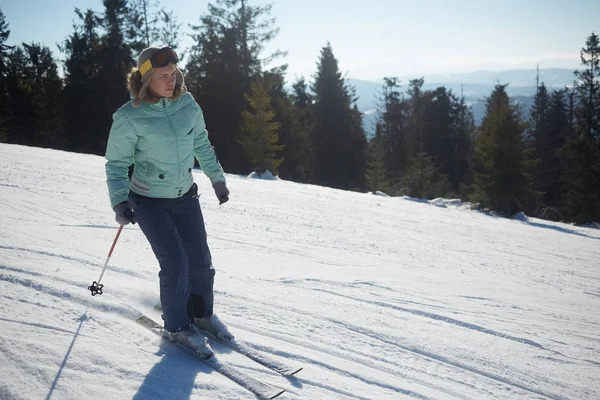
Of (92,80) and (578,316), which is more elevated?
(92,80)

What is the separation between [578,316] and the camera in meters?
5.11

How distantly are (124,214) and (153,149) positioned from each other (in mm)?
521

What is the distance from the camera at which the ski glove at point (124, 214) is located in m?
2.74

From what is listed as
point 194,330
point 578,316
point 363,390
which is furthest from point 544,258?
point 194,330

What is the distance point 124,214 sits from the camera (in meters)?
2.75

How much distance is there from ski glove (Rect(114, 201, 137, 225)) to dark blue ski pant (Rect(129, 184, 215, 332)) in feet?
0.53

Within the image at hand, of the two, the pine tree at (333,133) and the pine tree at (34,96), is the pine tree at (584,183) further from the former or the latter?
the pine tree at (34,96)

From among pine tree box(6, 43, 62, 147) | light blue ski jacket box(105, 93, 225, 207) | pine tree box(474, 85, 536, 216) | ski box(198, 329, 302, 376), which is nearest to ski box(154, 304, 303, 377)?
ski box(198, 329, 302, 376)

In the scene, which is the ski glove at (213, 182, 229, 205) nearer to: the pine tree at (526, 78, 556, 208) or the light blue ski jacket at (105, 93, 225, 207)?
the light blue ski jacket at (105, 93, 225, 207)

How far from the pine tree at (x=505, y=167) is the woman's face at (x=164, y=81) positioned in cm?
2106

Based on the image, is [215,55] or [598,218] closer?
[598,218]

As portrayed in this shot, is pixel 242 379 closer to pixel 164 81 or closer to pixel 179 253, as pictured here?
pixel 179 253

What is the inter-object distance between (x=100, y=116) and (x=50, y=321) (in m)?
32.7

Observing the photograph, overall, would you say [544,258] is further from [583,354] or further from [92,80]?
[92,80]
